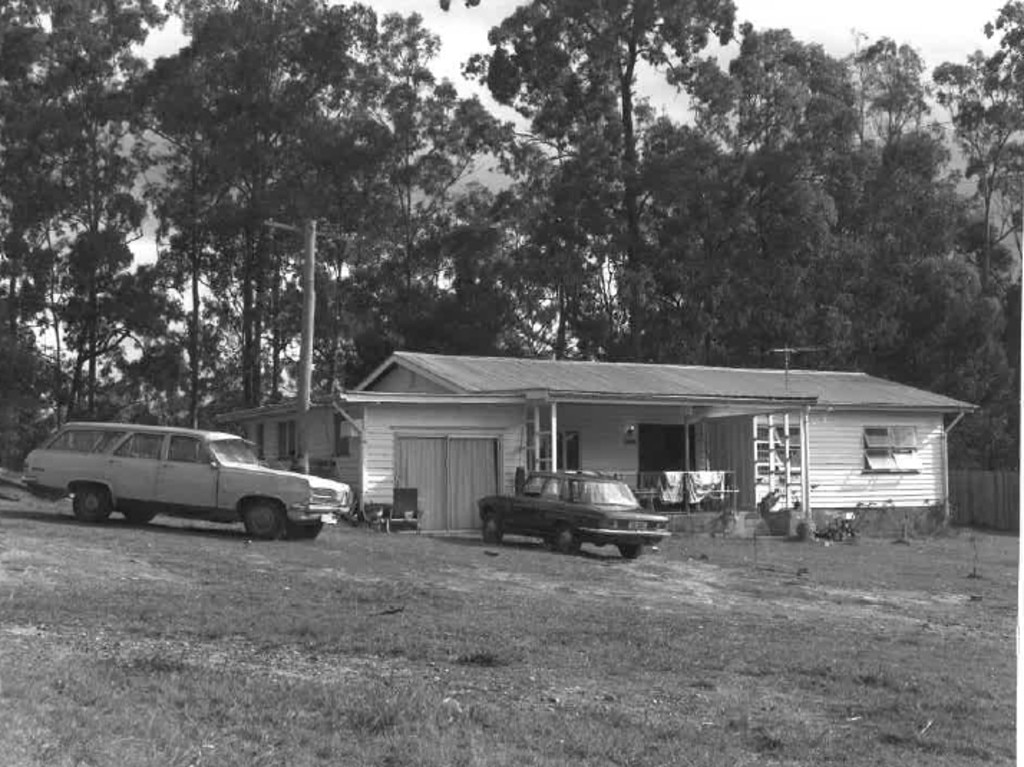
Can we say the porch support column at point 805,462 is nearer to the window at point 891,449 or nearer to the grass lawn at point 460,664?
the window at point 891,449

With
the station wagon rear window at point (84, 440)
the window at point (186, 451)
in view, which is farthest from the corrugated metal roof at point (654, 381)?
the station wagon rear window at point (84, 440)

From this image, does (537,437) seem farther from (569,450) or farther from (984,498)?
(984,498)

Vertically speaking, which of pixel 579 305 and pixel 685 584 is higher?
pixel 579 305

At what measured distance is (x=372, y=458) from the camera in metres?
24.4

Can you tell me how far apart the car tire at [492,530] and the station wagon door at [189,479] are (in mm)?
5294

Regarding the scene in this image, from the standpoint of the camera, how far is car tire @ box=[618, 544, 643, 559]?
2150cm

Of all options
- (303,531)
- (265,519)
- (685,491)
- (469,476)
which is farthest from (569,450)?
(265,519)

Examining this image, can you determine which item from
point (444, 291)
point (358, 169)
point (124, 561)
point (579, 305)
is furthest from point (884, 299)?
point (124, 561)

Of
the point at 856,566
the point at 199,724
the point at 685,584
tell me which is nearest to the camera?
the point at 199,724

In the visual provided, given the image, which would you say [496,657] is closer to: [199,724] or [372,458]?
[199,724]

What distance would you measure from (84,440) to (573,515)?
8212 millimetres

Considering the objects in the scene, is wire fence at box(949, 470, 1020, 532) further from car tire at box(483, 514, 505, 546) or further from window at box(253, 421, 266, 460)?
window at box(253, 421, 266, 460)

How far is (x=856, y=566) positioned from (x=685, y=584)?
16.8ft

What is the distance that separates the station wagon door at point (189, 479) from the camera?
19.8 m
